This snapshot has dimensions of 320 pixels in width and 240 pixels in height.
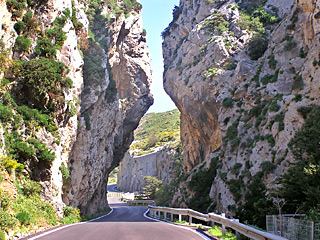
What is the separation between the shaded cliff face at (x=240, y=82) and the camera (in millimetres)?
22484

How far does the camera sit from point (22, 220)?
1302cm

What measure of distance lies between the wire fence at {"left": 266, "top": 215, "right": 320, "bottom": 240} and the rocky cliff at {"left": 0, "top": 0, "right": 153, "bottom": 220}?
13639 mm

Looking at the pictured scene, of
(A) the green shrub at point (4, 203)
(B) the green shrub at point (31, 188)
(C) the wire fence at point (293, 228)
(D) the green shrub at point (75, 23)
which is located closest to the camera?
(C) the wire fence at point (293, 228)

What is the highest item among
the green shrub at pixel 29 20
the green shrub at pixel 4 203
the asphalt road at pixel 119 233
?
the green shrub at pixel 29 20

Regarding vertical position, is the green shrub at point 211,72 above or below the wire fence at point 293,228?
above

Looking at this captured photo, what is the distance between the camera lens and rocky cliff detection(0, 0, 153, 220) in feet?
68.3

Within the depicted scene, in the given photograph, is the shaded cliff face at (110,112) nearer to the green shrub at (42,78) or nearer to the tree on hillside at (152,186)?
the green shrub at (42,78)

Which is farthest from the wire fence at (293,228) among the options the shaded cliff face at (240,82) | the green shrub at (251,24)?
the green shrub at (251,24)

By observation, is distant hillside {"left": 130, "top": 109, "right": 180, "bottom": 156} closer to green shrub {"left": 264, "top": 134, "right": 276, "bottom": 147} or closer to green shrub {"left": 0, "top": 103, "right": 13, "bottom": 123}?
green shrub {"left": 264, "top": 134, "right": 276, "bottom": 147}

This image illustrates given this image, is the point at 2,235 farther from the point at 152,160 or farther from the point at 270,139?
the point at 152,160

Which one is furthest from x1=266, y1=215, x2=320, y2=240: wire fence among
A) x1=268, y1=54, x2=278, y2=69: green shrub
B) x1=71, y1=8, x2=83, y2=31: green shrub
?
x1=71, y1=8, x2=83, y2=31: green shrub

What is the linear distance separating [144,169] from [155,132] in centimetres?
3677

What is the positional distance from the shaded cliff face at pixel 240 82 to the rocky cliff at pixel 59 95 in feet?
36.6

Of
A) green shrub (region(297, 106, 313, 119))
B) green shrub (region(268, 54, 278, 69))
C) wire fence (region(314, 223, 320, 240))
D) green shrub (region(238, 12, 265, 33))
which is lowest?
wire fence (region(314, 223, 320, 240))
